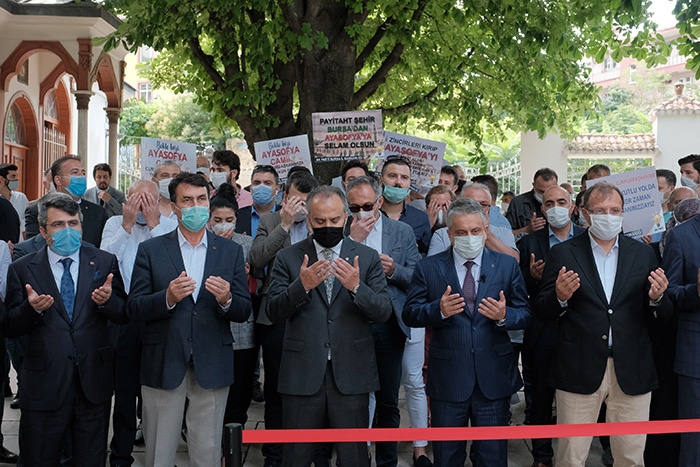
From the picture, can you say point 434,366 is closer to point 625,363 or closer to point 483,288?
point 483,288

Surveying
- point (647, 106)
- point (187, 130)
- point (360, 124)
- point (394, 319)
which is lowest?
point (394, 319)

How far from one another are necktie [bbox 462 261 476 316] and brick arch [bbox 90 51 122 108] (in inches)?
559

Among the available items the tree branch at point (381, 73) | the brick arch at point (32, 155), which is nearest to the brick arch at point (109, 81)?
the brick arch at point (32, 155)

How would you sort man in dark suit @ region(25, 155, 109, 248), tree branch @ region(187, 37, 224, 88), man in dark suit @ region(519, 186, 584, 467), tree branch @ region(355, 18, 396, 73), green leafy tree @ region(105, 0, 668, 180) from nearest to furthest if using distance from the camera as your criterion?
man in dark suit @ region(519, 186, 584, 467), man in dark suit @ region(25, 155, 109, 248), green leafy tree @ region(105, 0, 668, 180), tree branch @ region(355, 18, 396, 73), tree branch @ region(187, 37, 224, 88)

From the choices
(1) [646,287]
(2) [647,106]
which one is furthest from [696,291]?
(2) [647,106]

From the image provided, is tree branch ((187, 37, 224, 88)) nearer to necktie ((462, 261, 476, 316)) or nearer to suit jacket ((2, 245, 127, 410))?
suit jacket ((2, 245, 127, 410))

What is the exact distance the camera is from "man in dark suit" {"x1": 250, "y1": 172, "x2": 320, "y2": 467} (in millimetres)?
5887

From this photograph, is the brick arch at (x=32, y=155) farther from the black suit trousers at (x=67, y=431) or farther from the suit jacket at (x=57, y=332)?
the black suit trousers at (x=67, y=431)

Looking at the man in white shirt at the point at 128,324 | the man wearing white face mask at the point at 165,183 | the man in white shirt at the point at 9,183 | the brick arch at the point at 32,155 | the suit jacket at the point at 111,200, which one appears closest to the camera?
the man in white shirt at the point at 128,324

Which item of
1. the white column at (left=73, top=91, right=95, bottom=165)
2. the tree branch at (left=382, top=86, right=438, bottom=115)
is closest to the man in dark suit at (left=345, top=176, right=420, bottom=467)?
the tree branch at (left=382, top=86, right=438, bottom=115)

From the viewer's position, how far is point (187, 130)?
162ft

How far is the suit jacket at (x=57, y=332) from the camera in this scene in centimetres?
496

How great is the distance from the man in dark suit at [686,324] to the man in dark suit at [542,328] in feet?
3.85

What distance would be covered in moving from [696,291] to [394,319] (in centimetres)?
210
